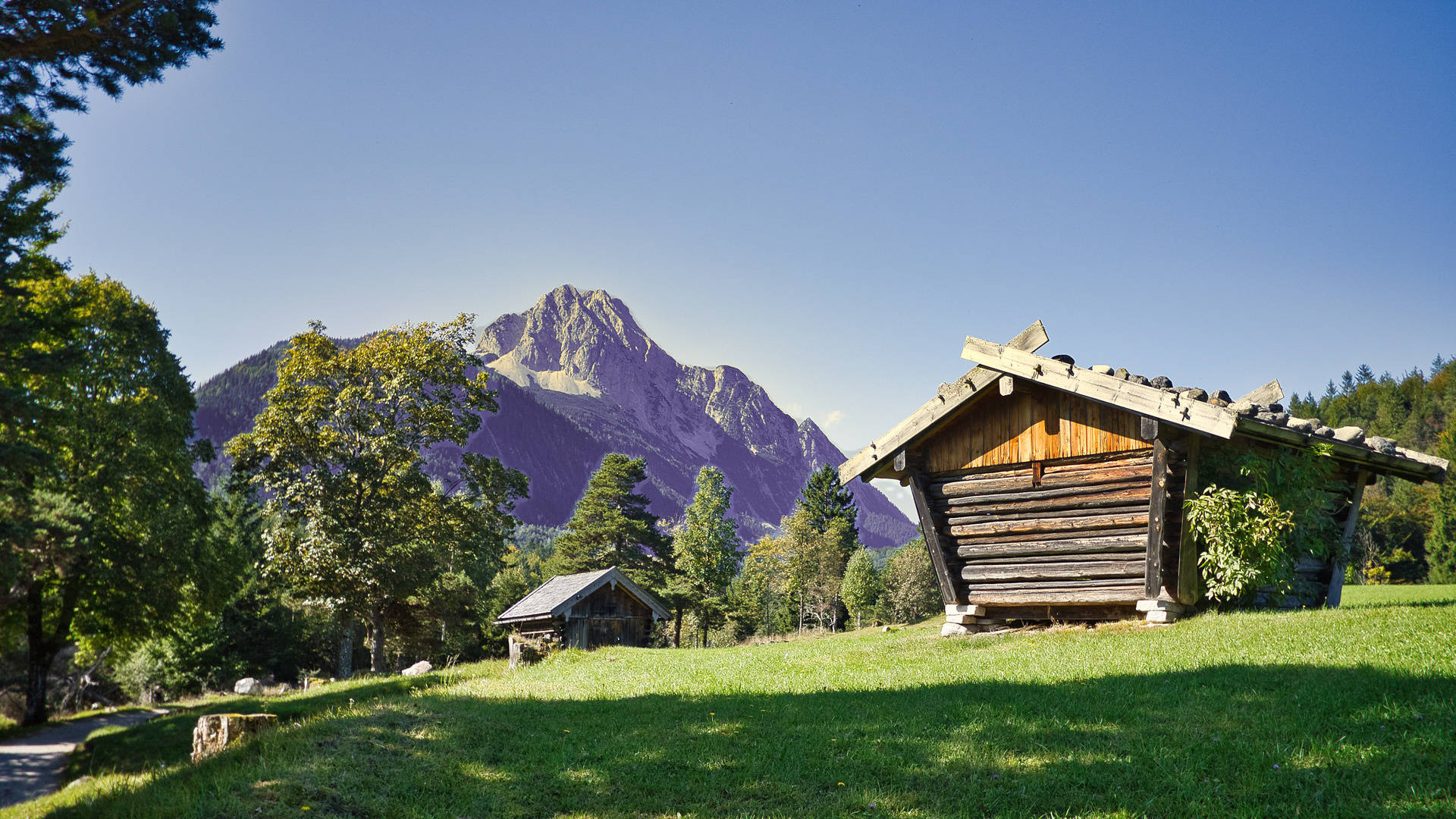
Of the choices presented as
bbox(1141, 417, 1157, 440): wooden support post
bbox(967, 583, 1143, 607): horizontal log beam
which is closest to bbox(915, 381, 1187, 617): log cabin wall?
bbox(967, 583, 1143, 607): horizontal log beam

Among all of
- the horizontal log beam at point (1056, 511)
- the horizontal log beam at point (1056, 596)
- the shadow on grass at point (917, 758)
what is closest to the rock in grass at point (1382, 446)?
the horizontal log beam at point (1056, 511)

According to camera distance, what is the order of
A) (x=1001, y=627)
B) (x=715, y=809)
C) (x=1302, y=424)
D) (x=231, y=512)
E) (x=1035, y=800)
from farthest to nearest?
(x=231, y=512)
(x=1001, y=627)
(x=1302, y=424)
(x=715, y=809)
(x=1035, y=800)

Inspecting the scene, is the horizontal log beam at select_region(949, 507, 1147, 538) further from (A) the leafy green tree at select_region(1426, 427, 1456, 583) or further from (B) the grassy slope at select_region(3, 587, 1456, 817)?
(A) the leafy green tree at select_region(1426, 427, 1456, 583)

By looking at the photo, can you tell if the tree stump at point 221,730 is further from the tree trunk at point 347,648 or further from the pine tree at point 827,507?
the pine tree at point 827,507

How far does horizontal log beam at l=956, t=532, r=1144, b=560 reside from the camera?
13898mm

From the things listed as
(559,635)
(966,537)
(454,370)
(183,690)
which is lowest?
(183,690)

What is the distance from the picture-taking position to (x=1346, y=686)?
7.68m

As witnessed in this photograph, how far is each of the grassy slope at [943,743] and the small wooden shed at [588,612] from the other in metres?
18.5

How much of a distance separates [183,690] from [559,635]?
24081 mm

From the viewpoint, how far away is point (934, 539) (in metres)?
16.0

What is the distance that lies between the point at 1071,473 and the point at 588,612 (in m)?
21.7

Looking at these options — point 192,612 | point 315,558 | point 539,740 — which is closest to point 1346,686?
point 539,740

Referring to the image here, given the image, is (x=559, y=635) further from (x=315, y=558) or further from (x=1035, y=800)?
(x=1035, y=800)

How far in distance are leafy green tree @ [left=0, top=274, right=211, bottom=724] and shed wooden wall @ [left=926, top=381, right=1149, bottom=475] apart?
22697mm
